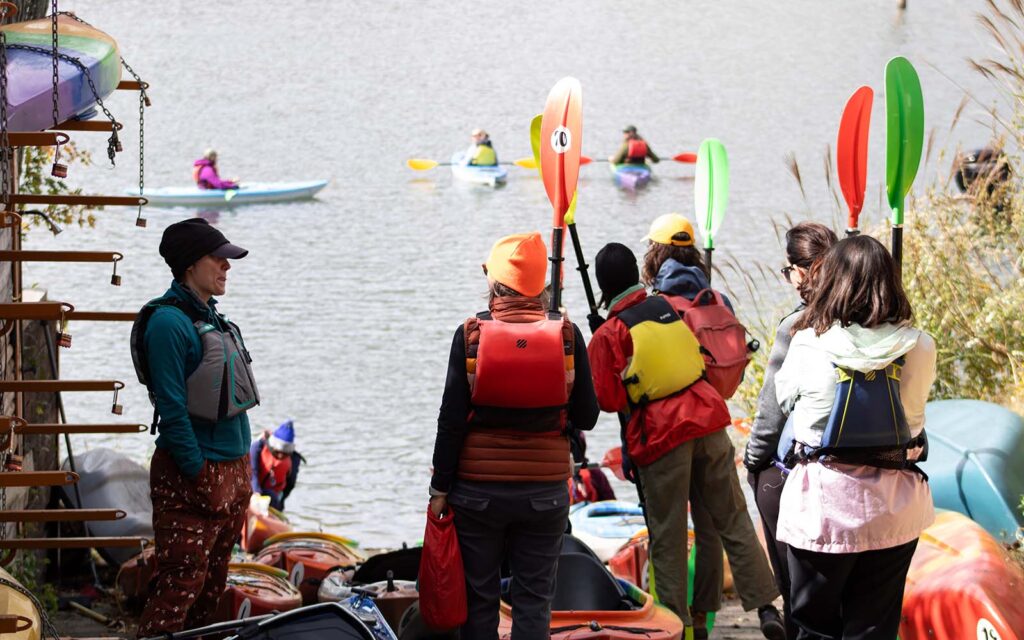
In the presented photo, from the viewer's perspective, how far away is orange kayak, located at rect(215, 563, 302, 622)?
4.34m

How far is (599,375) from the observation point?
4.39 meters

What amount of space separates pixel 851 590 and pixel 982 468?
1.82 metres

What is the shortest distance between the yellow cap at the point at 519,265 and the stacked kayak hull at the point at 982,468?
7.27 feet

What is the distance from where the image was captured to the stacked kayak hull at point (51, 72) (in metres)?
4.07

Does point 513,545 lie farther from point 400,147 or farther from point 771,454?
point 400,147

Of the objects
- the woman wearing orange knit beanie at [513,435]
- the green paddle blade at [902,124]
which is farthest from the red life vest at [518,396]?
the green paddle blade at [902,124]

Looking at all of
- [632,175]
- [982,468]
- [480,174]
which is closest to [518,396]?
[982,468]

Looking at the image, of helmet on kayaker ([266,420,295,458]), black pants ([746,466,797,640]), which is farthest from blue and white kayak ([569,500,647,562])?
helmet on kayaker ([266,420,295,458])

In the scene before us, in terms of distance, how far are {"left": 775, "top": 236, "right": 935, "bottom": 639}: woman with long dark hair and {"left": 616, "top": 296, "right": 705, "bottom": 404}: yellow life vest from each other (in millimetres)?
955

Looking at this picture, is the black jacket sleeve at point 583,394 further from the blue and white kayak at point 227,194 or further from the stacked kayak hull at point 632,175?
the stacked kayak hull at point 632,175

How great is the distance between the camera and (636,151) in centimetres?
2384

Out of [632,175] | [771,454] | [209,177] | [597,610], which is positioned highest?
[632,175]

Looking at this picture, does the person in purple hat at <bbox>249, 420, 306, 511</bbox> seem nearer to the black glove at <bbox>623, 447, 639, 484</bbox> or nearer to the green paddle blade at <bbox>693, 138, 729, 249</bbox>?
the green paddle blade at <bbox>693, 138, 729, 249</bbox>

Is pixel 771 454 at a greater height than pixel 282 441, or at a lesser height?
greater
